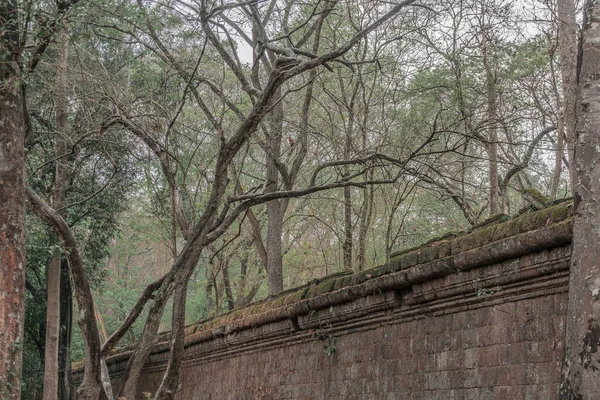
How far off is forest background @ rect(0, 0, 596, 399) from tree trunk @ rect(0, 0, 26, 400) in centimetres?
13

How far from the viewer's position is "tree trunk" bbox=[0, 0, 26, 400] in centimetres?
829

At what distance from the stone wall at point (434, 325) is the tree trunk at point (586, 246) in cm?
62

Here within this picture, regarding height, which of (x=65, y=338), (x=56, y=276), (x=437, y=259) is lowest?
(x=437, y=259)

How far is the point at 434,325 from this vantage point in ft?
26.1

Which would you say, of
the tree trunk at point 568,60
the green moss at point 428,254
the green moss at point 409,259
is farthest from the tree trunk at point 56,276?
the green moss at point 428,254

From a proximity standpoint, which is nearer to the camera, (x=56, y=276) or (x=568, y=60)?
(x=568, y=60)

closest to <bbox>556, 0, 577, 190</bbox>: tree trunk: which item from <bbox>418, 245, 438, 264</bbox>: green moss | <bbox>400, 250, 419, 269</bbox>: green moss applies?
<bbox>400, 250, 419, 269</bbox>: green moss

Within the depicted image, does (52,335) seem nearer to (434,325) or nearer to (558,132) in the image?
(558,132)

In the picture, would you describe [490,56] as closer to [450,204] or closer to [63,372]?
[450,204]

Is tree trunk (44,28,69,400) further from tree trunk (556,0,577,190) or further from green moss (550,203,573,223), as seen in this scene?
green moss (550,203,573,223)

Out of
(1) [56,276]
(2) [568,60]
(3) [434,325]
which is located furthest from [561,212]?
(1) [56,276]

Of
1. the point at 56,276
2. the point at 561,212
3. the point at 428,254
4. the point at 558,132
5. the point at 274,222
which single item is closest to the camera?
the point at 561,212

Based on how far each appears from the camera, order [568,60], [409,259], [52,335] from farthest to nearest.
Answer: [52,335], [568,60], [409,259]

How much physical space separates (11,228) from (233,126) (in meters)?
13.4
